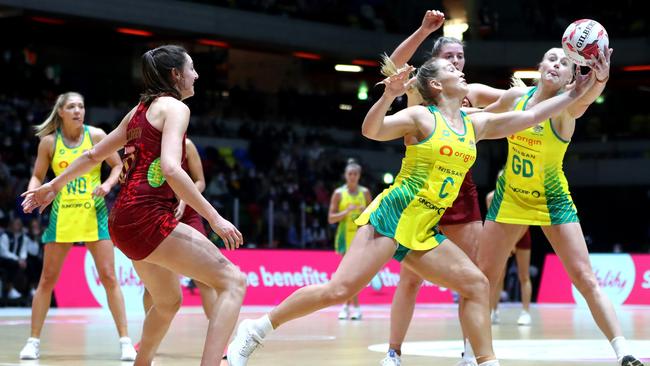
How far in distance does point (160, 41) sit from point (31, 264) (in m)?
13.0

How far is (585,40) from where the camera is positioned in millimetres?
6426

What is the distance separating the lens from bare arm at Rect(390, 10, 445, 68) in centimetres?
701

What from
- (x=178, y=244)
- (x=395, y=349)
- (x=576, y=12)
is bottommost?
(x=395, y=349)

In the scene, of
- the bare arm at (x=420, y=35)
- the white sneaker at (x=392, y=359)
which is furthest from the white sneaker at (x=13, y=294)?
the bare arm at (x=420, y=35)

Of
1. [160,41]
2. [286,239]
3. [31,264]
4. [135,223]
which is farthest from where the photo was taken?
[160,41]

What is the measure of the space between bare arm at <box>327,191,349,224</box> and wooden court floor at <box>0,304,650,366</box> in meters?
1.47

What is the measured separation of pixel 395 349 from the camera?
712 centimetres

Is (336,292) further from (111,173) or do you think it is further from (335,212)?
(335,212)

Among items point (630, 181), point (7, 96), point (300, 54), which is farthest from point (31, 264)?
point (630, 181)

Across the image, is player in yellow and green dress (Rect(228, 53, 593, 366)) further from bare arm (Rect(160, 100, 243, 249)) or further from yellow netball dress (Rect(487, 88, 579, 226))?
yellow netball dress (Rect(487, 88, 579, 226))

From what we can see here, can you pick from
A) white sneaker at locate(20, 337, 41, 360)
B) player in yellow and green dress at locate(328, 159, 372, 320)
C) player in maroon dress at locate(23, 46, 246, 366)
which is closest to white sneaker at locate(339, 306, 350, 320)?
player in yellow and green dress at locate(328, 159, 372, 320)

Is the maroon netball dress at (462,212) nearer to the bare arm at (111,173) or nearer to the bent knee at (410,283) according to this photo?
the bent knee at (410,283)

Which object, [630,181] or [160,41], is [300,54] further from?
[630,181]

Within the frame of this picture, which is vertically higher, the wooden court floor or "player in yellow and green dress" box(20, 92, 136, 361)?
"player in yellow and green dress" box(20, 92, 136, 361)
